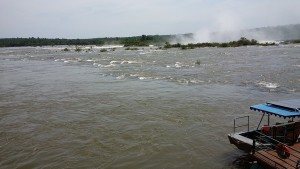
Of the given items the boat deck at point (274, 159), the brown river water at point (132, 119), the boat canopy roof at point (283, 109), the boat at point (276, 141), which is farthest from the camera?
the brown river water at point (132, 119)

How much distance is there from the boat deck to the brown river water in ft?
4.78

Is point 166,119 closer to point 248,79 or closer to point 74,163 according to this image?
point 74,163

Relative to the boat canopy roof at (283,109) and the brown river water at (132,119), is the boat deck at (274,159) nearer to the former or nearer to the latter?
the boat canopy roof at (283,109)

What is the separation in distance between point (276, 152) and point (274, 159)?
2.12 feet

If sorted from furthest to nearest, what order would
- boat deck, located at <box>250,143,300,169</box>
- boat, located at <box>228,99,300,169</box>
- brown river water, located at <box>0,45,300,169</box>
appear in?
brown river water, located at <box>0,45,300,169</box>, boat, located at <box>228,99,300,169</box>, boat deck, located at <box>250,143,300,169</box>

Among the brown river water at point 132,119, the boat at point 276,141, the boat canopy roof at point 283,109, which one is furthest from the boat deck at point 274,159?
the brown river water at point 132,119

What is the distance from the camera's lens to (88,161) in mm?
12797

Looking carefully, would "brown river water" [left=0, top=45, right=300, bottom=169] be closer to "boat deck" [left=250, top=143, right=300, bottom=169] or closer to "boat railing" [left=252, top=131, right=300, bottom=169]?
"boat railing" [left=252, top=131, right=300, bottom=169]

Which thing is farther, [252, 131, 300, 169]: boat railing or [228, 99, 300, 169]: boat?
[228, 99, 300, 169]: boat

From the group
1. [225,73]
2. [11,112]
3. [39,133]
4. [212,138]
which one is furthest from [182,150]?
[225,73]

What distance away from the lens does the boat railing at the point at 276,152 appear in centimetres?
972

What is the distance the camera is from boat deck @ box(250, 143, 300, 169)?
31.7 feet

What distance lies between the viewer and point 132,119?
18.2 metres

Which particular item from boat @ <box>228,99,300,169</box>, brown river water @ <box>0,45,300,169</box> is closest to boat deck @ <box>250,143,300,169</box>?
boat @ <box>228,99,300,169</box>
